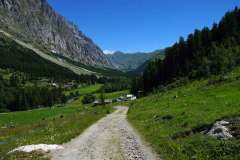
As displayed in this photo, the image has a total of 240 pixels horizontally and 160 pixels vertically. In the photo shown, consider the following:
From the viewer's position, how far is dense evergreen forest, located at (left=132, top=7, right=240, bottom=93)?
10331 cm

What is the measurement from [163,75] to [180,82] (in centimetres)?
3373

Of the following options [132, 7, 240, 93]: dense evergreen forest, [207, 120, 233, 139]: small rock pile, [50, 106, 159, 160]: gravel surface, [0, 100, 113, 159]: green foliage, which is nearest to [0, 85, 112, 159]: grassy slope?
[0, 100, 113, 159]: green foliage

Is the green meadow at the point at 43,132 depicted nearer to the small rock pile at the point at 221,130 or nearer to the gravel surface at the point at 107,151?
the gravel surface at the point at 107,151

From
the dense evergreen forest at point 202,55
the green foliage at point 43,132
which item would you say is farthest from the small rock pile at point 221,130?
the dense evergreen forest at point 202,55

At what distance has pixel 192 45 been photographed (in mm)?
131500

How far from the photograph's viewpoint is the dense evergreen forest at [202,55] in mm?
103312

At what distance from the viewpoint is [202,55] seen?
12006cm

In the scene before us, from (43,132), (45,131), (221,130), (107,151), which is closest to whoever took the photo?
(221,130)

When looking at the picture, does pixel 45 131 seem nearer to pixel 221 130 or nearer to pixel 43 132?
pixel 43 132

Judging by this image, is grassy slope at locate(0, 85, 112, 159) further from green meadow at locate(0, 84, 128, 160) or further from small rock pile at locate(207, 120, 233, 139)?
small rock pile at locate(207, 120, 233, 139)

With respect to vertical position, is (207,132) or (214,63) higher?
(214,63)

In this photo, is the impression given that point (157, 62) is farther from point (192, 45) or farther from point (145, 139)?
point (145, 139)

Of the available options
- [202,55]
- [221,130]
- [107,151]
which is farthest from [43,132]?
[202,55]

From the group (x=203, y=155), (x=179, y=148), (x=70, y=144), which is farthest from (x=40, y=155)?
(x=203, y=155)
